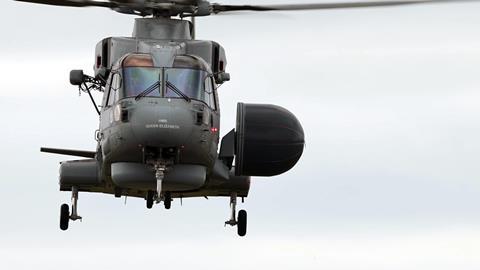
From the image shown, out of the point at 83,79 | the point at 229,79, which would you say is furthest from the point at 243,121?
the point at 83,79

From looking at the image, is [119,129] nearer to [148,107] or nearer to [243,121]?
[148,107]

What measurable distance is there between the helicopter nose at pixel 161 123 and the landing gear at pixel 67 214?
19.9 feet

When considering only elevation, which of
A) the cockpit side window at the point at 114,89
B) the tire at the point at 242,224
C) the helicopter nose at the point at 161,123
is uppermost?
the cockpit side window at the point at 114,89

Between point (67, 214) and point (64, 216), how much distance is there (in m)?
Answer: 0.10

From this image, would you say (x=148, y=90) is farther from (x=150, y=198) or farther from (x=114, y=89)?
(x=150, y=198)

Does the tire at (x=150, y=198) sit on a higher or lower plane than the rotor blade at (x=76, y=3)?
lower

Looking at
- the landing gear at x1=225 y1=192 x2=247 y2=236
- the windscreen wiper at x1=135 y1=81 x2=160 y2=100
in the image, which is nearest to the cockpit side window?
the windscreen wiper at x1=135 y1=81 x2=160 y2=100

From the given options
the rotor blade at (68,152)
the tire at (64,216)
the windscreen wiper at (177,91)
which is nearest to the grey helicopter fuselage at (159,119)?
the windscreen wiper at (177,91)

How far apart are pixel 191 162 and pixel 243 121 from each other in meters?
→ 2.84

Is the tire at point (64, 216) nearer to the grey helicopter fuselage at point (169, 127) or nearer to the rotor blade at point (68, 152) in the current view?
the grey helicopter fuselage at point (169, 127)

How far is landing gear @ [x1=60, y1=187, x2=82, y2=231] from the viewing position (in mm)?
47312

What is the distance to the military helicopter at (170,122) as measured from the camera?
138ft

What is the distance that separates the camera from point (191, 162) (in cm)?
4247

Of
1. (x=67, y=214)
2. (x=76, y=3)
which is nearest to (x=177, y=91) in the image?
(x=76, y=3)
